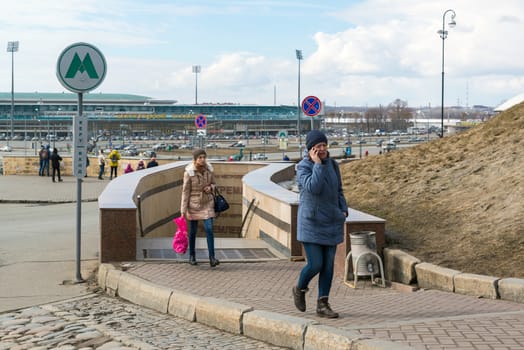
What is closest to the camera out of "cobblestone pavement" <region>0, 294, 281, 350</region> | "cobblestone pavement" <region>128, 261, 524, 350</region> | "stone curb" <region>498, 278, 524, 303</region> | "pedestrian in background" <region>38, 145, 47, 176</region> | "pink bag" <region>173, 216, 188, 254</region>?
"cobblestone pavement" <region>128, 261, 524, 350</region>

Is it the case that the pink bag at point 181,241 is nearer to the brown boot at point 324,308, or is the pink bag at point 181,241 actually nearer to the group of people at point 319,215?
the group of people at point 319,215

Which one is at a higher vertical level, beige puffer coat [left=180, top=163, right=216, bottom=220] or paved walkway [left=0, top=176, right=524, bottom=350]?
beige puffer coat [left=180, top=163, right=216, bottom=220]

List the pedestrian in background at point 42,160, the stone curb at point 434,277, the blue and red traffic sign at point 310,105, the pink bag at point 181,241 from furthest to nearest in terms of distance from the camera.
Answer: the pedestrian in background at point 42,160 → the blue and red traffic sign at point 310,105 → the pink bag at point 181,241 → the stone curb at point 434,277

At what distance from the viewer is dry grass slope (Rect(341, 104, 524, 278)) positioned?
996cm

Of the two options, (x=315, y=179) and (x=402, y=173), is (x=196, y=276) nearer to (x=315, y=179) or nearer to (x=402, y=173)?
(x=315, y=179)

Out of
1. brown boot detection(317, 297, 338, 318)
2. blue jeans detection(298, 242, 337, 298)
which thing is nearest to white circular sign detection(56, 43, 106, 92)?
blue jeans detection(298, 242, 337, 298)

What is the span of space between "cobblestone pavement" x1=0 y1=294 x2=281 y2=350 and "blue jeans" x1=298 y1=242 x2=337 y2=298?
791 millimetres

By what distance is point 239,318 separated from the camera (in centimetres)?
734

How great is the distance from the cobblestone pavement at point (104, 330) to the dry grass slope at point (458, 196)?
11.5ft

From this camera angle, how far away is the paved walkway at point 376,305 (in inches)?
244

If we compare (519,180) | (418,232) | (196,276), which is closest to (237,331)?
(196,276)

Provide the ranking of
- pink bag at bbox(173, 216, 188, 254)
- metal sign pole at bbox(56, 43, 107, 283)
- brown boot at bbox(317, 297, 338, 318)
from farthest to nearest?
pink bag at bbox(173, 216, 188, 254)
metal sign pole at bbox(56, 43, 107, 283)
brown boot at bbox(317, 297, 338, 318)

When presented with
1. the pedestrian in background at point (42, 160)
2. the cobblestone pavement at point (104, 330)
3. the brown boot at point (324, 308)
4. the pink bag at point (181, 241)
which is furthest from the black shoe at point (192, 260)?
the pedestrian in background at point (42, 160)

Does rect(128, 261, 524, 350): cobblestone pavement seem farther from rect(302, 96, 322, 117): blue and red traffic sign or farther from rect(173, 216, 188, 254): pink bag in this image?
rect(302, 96, 322, 117): blue and red traffic sign
